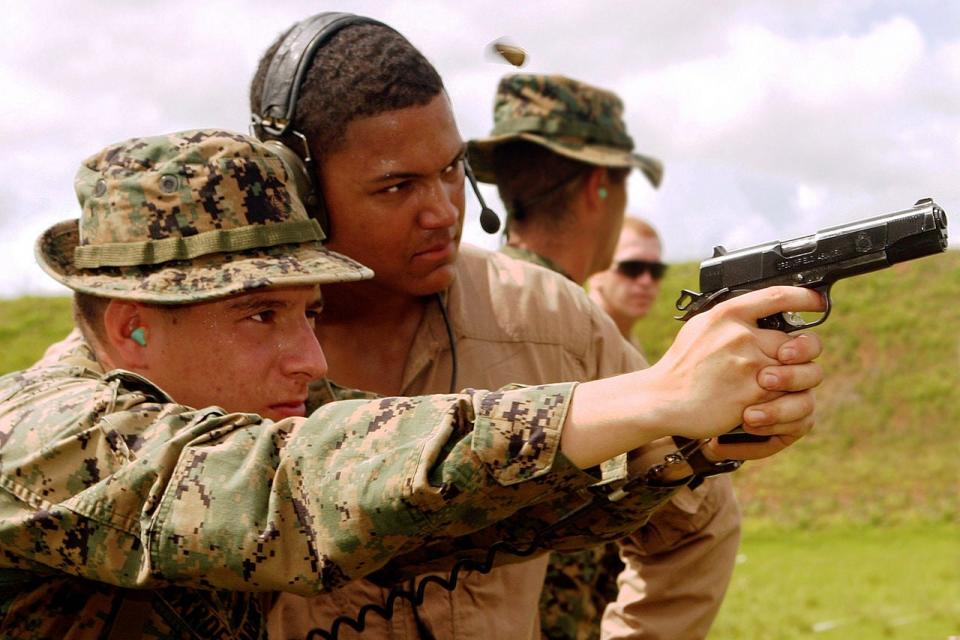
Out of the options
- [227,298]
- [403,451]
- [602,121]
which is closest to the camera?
[403,451]

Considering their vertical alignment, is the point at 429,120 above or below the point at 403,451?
above

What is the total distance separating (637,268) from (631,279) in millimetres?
110

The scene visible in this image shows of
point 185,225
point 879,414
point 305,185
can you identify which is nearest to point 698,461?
point 185,225

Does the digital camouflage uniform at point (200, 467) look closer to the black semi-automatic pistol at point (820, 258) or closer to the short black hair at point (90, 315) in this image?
the short black hair at point (90, 315)

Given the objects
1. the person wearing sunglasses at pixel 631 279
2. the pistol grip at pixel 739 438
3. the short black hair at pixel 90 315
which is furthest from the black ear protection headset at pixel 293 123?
the person wearing sunglasses at pixel 631 279

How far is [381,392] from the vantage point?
3674 mm

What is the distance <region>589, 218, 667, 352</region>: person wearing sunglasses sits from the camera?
8281 mm

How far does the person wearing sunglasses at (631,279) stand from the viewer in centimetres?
828

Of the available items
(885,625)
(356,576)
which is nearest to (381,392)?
(356,576)

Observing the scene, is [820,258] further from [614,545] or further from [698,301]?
[614,545]

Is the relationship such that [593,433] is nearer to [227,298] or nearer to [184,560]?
[184,560]

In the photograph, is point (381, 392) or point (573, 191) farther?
point (573, 191)

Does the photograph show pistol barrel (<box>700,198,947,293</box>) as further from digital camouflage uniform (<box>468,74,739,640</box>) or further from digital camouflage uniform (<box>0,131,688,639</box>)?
digital camouflage uniform (<box>468,74,739,640</box>)

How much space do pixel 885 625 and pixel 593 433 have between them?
8825 millimetres
